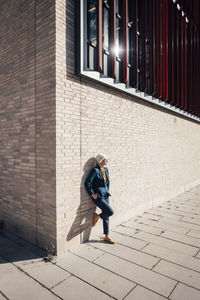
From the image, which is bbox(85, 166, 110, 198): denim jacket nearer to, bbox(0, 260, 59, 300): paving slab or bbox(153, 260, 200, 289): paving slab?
bbox(153, 260, 200, 289): paving slab

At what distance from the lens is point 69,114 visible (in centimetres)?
400

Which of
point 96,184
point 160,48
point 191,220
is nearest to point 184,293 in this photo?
point 96,184

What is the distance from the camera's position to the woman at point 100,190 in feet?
13.9

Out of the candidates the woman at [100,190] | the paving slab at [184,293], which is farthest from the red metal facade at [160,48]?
the paving slab at [184,293]

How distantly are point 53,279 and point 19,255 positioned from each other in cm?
106

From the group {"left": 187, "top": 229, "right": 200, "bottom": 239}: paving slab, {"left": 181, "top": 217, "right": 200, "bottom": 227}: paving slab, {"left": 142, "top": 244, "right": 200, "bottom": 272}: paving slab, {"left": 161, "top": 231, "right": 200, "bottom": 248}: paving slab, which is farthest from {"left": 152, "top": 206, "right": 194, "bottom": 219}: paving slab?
{"left": 142, "top": 244, "right": 200, "bottom": 272}: paving slab

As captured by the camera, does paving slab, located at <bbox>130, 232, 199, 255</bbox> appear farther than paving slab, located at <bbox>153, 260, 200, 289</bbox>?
Yes

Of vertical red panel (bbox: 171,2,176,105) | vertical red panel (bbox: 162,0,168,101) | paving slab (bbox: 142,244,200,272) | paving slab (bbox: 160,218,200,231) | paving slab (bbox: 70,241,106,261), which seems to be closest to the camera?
paving slab (bbox: 142,244,200,272)

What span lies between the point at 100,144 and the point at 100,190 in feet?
3.59

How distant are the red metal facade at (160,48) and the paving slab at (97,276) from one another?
391 centimetres

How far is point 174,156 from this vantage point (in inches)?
341

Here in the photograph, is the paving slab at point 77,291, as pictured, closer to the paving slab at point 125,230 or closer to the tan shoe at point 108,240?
the tan shoe at point 108,240

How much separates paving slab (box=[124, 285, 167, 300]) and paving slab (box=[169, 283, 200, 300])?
0.18 metres

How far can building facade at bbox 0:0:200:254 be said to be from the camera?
12.6 ft
